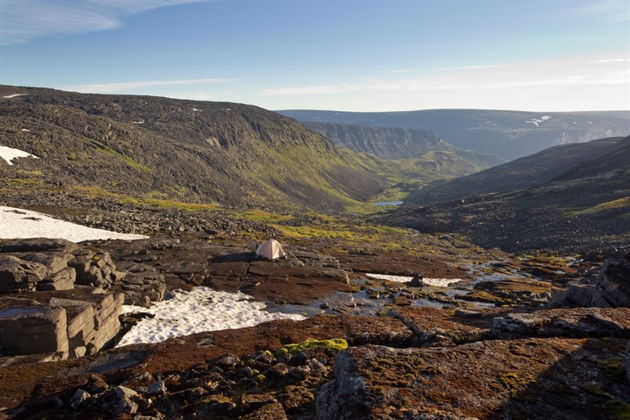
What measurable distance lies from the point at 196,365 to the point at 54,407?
5.44 metres

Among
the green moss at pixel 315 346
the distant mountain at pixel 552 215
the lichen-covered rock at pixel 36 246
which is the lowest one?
the distant mountain at pixel 552 215

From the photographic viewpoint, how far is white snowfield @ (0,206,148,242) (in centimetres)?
4812

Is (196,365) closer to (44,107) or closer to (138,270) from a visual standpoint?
(138,270)

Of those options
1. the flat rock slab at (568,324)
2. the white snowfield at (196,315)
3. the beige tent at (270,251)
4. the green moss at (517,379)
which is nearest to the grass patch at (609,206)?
the beige tent at (270,251)

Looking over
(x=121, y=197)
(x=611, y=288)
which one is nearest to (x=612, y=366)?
(x=611, y=288)

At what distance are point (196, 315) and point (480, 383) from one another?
24135 mm

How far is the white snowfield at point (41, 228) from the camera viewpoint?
158 feet

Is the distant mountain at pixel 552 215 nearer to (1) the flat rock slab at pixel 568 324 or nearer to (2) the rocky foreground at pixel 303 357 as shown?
(2) the rocky foreground at pixel 303 357

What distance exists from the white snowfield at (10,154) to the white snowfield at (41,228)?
66568mm

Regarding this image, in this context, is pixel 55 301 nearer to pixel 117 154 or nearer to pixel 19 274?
pixel 19 274

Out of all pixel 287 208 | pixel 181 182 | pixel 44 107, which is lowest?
pixel 287 208

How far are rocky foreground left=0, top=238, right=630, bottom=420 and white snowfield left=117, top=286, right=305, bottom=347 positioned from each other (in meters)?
1.35

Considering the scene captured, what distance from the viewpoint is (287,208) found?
192375 mm

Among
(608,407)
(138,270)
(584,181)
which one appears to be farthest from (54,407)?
(584,181)
